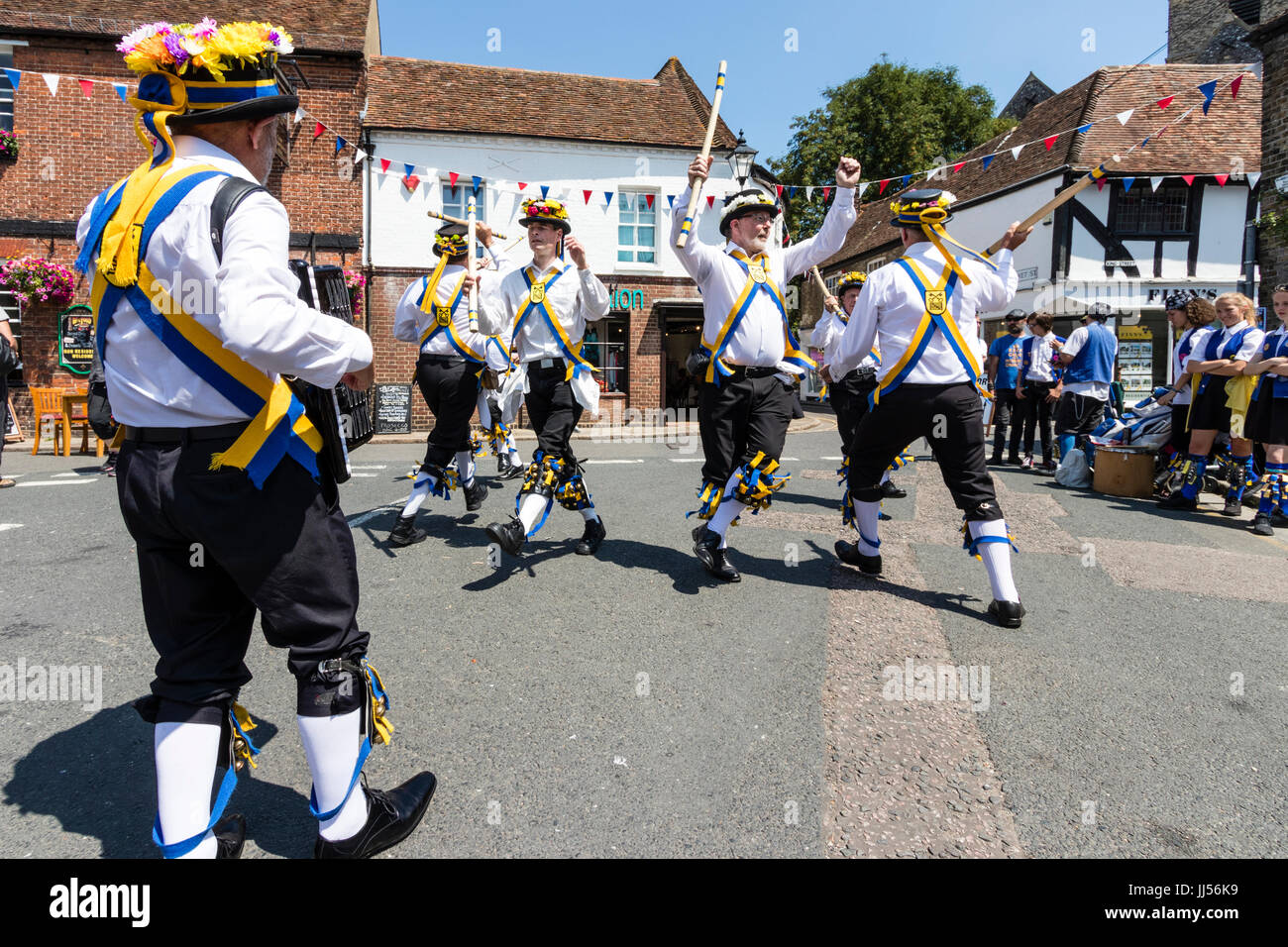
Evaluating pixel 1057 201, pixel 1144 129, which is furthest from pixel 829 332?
pixel 1144 129

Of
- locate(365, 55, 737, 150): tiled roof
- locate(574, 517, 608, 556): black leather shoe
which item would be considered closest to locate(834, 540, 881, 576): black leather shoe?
locate(574, 517, 608, 556): black leather shoe

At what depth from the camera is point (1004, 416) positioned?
34.6 ft

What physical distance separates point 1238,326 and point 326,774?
7.97m

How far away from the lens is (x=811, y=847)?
2.13 meters

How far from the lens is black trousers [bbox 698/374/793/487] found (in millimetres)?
4613

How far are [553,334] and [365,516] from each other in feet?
8.29

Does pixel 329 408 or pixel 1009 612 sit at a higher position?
pixel 329 408

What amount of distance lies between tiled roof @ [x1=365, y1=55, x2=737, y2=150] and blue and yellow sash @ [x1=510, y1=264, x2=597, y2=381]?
1355cm

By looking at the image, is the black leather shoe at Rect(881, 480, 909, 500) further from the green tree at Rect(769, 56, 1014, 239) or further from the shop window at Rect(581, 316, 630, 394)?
the green tree at Rect(769, 56, 1014, 239)

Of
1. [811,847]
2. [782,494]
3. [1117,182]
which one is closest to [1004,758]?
[811,847]

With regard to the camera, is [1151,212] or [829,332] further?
[1151,212]

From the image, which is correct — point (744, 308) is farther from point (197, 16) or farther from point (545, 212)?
point (197, 16)

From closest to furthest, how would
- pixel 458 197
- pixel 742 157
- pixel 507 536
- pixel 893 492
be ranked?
pixel 507 536 < pixel 893 492 < pixel 742 157 < pixel 458 197
